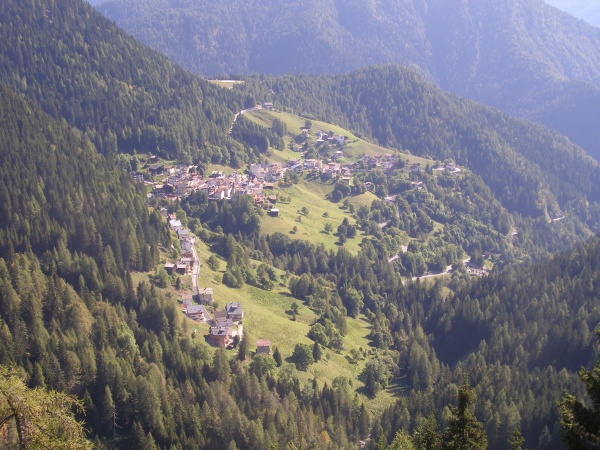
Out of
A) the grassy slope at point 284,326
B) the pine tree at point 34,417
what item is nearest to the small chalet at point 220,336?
the grassy slope at point 284,326

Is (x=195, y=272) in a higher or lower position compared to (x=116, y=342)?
lower

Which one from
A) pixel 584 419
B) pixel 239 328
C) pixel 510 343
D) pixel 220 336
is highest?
pixel 584 419

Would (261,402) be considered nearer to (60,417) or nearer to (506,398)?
(506,398)

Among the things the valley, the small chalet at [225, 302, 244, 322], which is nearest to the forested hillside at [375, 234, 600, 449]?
the valley

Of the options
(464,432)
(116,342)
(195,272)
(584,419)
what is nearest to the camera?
(584,419)

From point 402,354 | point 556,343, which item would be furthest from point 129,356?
point 556,343

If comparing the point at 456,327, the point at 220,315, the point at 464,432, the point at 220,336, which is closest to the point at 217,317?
the point at 220,315

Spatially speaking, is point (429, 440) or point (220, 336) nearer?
point (429, 440)

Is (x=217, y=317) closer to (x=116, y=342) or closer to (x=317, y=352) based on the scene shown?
(x=317, y=352)
